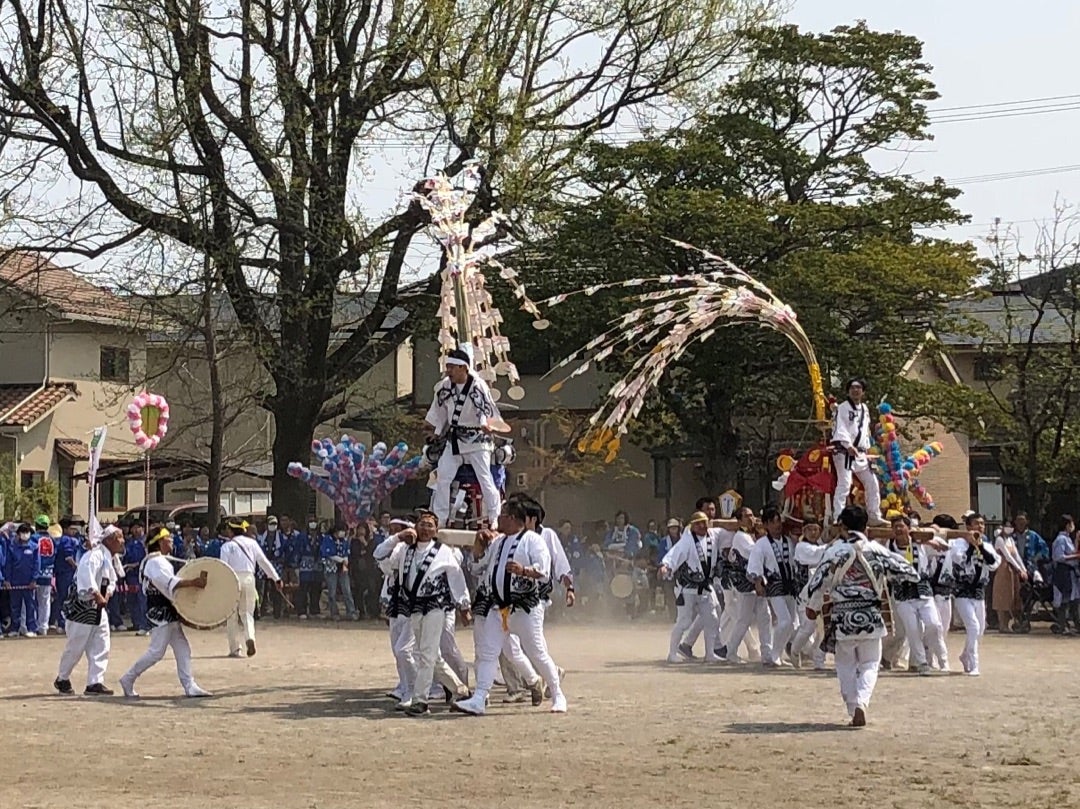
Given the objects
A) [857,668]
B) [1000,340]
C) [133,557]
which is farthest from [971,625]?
[1000,340]

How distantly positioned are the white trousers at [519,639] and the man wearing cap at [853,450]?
4511mm

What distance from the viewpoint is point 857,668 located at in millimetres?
11922

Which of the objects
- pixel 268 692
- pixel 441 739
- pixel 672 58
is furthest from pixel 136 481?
pixel 441 739

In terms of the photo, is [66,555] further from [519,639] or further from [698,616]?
[519,639]

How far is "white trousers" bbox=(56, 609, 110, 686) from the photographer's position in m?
14.6

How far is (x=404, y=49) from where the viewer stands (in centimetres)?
2556

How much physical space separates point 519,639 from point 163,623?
338cm

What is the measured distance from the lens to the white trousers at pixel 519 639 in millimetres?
12727

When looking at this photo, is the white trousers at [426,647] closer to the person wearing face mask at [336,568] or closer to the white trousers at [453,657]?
the white trousers at [453,657]


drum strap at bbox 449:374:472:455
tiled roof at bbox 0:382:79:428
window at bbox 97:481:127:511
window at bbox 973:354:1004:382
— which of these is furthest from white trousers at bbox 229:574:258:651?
window at bbox 97:481:127:511

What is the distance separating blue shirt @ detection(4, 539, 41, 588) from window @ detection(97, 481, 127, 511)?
17.7 meters

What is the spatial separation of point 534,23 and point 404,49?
8.29 ft

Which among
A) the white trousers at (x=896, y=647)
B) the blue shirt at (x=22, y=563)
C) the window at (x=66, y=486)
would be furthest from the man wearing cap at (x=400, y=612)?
the window at (x=66, y=486)

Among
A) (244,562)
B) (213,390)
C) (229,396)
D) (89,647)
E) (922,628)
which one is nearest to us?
(89,647)
